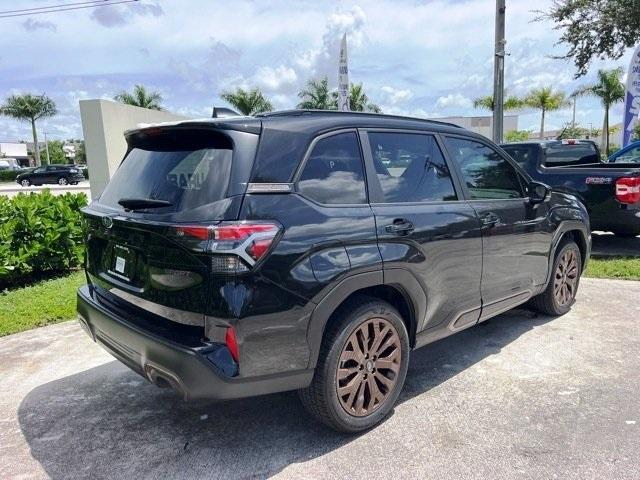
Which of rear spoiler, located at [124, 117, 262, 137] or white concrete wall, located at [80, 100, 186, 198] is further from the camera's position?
white concrete wall, located at [80, 100, 186, 198]

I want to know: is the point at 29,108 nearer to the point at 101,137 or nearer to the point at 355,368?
the point at 101,137

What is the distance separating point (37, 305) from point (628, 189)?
7.54 m

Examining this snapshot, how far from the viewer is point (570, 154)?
880 centimetres

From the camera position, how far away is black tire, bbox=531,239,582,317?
16.1 ft

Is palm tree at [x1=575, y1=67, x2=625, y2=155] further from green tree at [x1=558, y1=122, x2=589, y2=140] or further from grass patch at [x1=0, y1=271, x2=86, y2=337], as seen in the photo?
grass patch at [x1=0, y1=271, x2=86, y2=337]

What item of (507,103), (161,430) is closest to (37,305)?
(161,430)

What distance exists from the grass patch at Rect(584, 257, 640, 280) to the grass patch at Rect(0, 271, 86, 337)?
6368 millimetres

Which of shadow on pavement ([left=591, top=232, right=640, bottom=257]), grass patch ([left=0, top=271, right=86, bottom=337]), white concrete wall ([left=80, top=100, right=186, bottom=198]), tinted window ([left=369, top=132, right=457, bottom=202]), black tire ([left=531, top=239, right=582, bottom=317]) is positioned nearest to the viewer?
tinted window ([left=369, top=132, right=457, bottom=202])

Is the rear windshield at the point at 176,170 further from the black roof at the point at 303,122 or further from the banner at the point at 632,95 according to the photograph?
the banner at the point at 632,95

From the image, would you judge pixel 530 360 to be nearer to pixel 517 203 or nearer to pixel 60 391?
pixel 517 203

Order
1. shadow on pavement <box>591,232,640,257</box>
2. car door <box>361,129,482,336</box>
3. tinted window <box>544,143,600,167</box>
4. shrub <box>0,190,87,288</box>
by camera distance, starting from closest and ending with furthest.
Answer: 1. car door <box>361,129,482,336</box>
2. shrub <box>0,190,87,288</box>
3. shadow on pavement <box>591,232,640,257</box>
4. tinted window <box>544,143,600,167</box>

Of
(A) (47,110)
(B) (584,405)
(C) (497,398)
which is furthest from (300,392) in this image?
(A) (47,110)

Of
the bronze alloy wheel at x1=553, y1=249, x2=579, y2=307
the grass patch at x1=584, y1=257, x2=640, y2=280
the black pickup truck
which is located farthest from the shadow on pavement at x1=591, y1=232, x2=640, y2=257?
the bronze alloy wheel at x1=553, y1=249, x2=579, y2=307

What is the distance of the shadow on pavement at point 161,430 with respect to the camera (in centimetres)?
284
